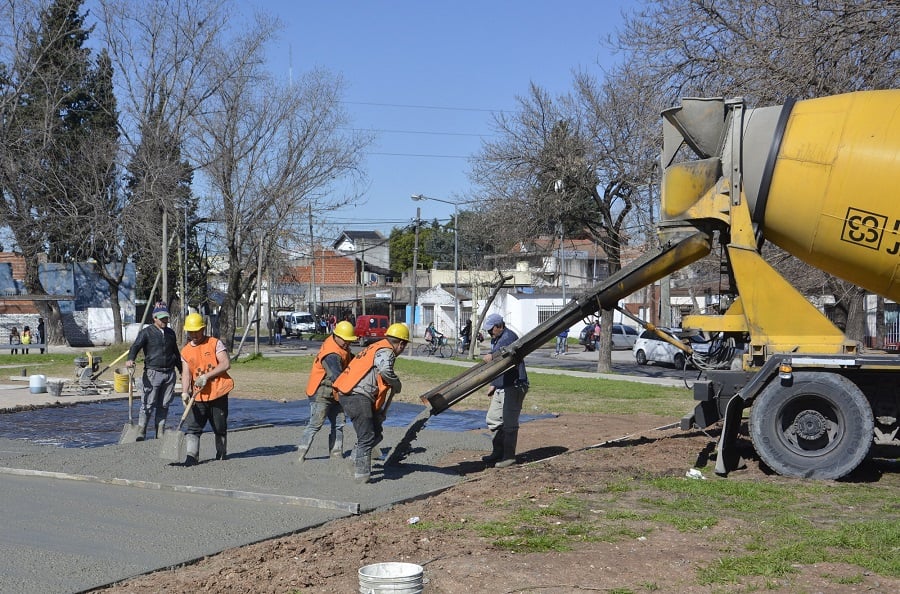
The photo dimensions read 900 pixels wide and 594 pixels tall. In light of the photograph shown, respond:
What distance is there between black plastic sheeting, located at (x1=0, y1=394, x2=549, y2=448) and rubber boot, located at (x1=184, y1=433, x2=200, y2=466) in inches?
103

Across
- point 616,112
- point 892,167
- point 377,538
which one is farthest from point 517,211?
point 377,538

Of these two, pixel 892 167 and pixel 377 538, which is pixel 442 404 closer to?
pixel 377 538

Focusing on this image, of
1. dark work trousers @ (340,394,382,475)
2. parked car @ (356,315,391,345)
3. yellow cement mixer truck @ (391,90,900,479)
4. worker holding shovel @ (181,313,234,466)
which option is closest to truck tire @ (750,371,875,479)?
yellow cement mixer truck @ (391,90,900,479)

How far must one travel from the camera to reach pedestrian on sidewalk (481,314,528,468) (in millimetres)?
11555

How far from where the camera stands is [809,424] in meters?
10.1

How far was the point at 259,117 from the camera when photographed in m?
34.7

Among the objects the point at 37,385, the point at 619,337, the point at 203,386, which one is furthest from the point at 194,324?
the point at 619,337

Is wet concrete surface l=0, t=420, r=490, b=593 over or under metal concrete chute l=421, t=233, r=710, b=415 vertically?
under

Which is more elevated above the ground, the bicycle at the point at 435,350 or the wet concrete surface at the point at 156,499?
the bicycle at the point at 435,350

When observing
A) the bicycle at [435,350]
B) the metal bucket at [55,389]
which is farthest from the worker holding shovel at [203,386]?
the bicycle at [435,350]

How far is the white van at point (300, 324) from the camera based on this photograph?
6379 cm

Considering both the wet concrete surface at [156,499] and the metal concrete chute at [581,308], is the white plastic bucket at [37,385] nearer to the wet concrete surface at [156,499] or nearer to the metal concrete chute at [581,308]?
the wet concrete surface at [156,499]

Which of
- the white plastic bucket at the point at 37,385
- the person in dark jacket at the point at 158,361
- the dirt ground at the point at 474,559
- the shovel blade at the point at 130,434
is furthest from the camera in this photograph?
the white plastic bucket at the point at 37,385

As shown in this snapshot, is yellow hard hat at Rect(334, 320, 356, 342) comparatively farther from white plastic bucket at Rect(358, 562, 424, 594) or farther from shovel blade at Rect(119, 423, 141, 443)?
white plastic bucket at Rect(358, 562, 424, 594)
